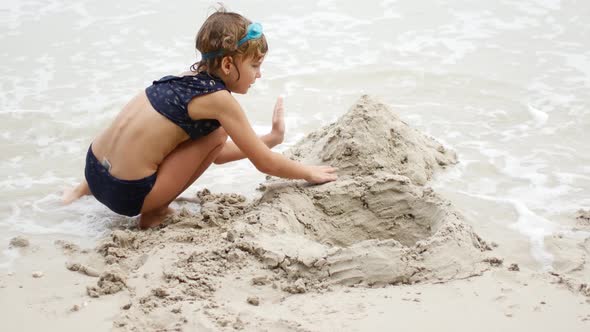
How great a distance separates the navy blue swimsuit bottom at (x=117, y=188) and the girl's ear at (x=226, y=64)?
1.89 feet

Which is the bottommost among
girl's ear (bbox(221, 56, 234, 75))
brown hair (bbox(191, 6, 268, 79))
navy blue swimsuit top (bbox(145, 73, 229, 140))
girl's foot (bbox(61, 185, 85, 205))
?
girl's foot (bbox(61, 185, 85, 205))

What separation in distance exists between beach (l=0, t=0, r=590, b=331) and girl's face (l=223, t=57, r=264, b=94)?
0.51 m

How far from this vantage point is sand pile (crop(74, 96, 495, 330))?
100 inches

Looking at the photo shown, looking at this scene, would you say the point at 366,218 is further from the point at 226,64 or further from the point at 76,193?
the point at 76,193

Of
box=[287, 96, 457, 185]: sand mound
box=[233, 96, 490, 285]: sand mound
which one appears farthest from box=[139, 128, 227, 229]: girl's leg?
box=[287, 96, 457, 185]: sand mound

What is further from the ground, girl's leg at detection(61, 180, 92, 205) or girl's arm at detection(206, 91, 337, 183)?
girl's arm at detection(206, 91, 337, 183)

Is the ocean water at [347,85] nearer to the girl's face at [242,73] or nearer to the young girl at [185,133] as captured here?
the young girl at [185,133]

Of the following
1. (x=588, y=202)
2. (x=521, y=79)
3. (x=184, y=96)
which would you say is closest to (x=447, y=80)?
(x=521, y=79)

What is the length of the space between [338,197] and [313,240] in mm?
272

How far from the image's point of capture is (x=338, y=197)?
3.15m

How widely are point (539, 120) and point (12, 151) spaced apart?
3443mm

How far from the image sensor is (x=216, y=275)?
8.60 ft

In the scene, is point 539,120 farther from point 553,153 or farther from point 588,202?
point 588,202

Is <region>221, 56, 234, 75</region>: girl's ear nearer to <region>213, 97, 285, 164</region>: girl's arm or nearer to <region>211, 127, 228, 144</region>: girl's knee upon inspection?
<region>211, 127, 228, 144</region>: girl's knee
